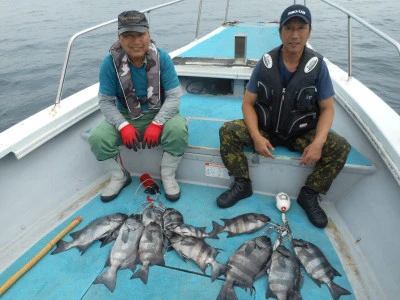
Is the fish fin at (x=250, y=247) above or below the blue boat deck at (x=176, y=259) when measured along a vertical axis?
above

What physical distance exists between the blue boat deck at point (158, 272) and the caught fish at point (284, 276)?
69 millimetres

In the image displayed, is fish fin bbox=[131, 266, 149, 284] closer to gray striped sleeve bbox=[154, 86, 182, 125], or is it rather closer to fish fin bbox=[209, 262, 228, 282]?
fish fin bbox=[209, 262, 228, 282]

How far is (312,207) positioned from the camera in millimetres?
2879

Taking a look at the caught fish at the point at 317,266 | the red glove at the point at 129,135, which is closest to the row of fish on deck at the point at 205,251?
the caught fish at the point at 317,266

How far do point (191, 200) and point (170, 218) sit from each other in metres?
0.43

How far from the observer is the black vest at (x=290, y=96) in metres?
2.63

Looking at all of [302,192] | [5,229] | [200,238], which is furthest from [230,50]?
[5,229]

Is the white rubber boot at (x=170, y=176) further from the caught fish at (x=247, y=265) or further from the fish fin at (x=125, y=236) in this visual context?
the caught fish at (x=247, y=265)

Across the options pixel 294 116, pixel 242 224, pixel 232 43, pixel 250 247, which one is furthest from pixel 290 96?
pixel 232 43

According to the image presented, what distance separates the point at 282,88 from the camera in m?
2.69

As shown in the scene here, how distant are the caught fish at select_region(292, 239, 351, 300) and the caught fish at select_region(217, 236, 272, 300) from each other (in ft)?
0.88

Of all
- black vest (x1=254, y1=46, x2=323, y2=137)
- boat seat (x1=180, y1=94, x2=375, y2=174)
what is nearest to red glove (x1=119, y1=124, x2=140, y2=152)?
boat seat (x1=180, y1=94, x2=375, y2=174)

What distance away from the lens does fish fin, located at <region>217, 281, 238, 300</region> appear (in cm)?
220

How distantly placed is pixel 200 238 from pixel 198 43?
4.85 metres
